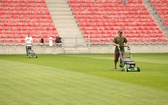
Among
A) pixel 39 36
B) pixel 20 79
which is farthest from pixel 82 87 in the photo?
pixel 39 36

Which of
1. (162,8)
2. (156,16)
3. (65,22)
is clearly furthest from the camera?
(162,8)

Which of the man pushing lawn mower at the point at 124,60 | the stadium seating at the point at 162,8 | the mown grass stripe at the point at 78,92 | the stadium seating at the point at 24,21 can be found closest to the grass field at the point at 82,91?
the mown grass stripe at the point at 78,92

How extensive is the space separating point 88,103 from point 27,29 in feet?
136

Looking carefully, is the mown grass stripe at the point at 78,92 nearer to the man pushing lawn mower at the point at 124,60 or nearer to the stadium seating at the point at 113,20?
the man pushing lawn mower at the point at 124,60

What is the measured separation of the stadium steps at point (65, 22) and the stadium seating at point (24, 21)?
1.03m

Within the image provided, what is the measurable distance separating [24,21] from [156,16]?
55.6ft

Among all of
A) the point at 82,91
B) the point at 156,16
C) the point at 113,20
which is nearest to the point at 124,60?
the point at 82,91

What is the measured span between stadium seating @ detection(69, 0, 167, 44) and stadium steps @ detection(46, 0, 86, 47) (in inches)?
26.3

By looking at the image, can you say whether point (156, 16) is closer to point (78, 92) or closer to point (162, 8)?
point (162, 8)

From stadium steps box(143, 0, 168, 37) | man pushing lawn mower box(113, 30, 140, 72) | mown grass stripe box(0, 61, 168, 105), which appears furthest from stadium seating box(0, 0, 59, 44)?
mown grass stripe box(0, 61, 168, 105)

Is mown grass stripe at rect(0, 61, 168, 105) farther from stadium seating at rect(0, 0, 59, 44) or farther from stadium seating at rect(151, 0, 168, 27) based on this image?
stadium seating at rect(151, 0, 168, 27)

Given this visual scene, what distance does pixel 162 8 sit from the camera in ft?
201

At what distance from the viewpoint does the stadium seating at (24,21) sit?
52.0m

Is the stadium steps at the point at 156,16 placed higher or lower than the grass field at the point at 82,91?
higher
